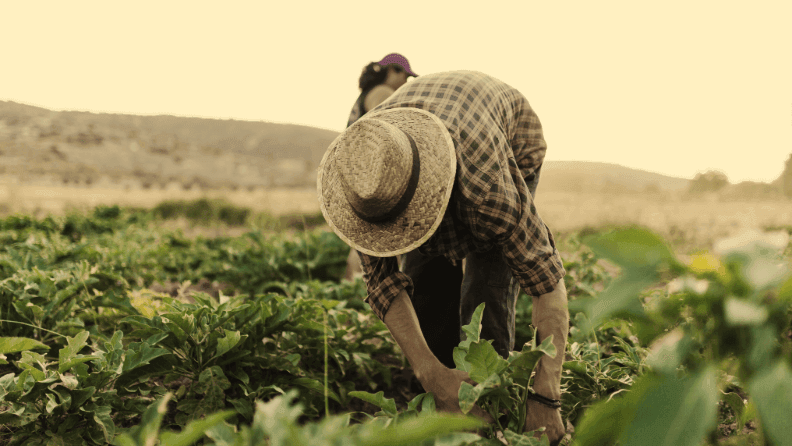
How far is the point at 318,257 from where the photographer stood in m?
4.45

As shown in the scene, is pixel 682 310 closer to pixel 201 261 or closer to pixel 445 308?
pixel 445 308

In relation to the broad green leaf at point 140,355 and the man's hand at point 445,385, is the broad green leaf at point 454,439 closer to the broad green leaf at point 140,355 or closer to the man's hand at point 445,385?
the man's hand at point 445,385

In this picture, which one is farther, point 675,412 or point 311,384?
point 311,384

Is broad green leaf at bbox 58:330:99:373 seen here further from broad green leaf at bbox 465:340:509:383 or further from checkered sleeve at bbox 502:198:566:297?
checkered sleeve at bbox 502:198:566:297

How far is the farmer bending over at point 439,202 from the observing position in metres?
1.49

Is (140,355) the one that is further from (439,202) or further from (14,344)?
(439,202)

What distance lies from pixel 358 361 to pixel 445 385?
0.82 m

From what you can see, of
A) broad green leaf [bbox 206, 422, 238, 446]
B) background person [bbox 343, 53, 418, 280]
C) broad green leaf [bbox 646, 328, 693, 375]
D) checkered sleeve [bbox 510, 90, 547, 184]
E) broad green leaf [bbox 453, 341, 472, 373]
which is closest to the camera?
broad green leaf [bbox 646, 328, 693, 375]

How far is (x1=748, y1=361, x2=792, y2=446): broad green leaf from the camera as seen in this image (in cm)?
47

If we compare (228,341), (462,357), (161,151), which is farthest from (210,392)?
(161,151)

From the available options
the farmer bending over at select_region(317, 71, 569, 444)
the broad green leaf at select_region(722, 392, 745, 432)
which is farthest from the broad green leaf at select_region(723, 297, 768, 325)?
the farmer bending over at select_region(317, 71, 569, 444)

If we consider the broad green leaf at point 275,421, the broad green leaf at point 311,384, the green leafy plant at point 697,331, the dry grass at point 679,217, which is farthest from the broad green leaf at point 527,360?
the dry grass at point 679,217

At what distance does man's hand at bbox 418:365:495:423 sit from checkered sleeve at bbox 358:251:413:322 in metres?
0.30

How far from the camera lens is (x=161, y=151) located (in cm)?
4119
